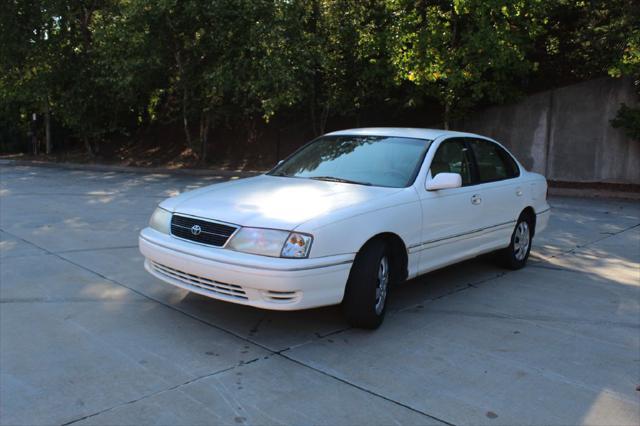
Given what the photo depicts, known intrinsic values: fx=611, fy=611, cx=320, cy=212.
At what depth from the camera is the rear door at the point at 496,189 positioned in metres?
6.11

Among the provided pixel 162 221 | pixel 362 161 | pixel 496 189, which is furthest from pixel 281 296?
pixel 496 189

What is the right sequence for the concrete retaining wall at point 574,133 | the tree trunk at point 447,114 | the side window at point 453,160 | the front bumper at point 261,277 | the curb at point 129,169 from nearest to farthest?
1. the front bumper at point 261,277
2. the side window at point 453,160
3. the concrete retaining wall at point 574,133
4. the tree trunk at point 447,114
5. the curb at point 129,169

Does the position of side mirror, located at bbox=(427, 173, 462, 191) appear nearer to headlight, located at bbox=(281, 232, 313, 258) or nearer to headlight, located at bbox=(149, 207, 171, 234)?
headlight, located at bbox=(281, 232, 313, 258)

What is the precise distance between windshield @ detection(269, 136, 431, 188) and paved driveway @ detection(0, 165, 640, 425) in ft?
3.83

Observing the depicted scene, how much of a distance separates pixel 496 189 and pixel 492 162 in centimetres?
42

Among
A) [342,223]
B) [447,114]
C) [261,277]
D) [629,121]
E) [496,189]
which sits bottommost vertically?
[261,277]

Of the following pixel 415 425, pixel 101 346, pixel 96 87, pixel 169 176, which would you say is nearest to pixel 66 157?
pixel 96 87

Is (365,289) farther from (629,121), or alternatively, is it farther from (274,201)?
(629,121)

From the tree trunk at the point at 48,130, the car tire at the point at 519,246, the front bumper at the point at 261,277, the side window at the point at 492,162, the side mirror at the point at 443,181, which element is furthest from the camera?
the tree trunk at the point at 48,130

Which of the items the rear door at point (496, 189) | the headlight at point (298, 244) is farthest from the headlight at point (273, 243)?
the rear door at point (496, 189)

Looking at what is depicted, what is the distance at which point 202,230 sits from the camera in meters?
4.59

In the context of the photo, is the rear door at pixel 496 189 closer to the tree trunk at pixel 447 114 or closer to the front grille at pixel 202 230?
the front grille at pixel 202 230

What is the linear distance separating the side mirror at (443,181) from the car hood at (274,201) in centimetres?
35

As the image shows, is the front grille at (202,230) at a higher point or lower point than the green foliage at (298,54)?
lower
